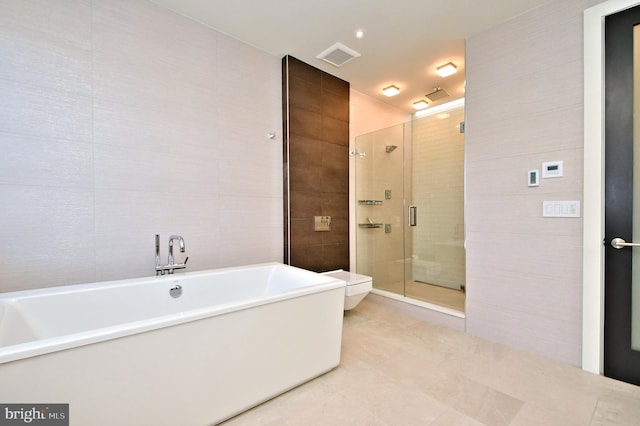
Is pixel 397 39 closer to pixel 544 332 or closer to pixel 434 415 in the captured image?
pixel 544 332

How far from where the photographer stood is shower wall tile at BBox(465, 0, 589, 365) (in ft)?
6.40

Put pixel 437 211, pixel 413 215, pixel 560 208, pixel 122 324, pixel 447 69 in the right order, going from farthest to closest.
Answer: pixel 413 215 < pixel 437 211 < pixel 447 69 < pixel 560 208 < pixel 122 324

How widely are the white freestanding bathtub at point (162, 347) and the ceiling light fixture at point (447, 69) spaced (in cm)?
267

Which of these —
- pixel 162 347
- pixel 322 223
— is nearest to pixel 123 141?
pixel 162 347

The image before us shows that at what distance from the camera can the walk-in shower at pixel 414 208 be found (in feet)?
10.3

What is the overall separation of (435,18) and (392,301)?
278 centimetres

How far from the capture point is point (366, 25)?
92.7 inches

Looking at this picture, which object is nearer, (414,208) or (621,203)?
(621,203)

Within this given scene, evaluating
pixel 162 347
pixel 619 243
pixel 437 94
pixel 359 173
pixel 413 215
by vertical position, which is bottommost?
pixel 162 347

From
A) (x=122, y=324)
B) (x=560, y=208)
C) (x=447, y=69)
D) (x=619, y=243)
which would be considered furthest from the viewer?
(x=447, y=69)

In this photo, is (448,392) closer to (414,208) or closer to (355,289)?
(355,289)

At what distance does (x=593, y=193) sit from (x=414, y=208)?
1721mm

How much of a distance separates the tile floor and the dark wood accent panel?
3.82 feet

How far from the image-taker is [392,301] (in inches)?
123
